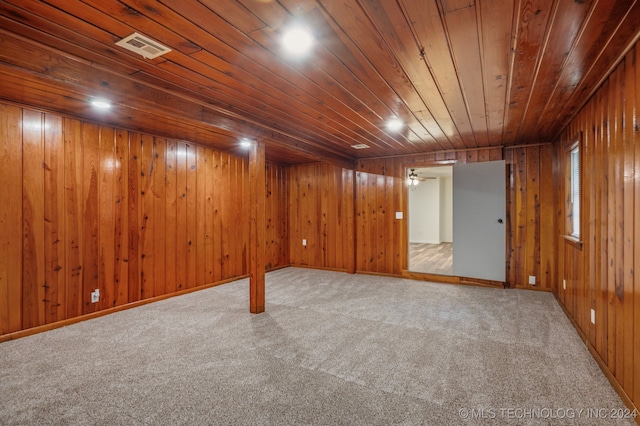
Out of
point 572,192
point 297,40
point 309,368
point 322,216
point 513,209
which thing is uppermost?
point 297,40

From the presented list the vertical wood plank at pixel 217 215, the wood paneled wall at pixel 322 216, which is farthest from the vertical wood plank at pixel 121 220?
the wood paneled wall at pixel 322 216

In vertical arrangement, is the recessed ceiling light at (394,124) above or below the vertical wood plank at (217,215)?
above

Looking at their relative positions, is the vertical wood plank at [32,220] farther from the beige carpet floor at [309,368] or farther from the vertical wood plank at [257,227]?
the vertical wood plank at [257,227]

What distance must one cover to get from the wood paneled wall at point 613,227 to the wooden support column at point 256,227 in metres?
3.09

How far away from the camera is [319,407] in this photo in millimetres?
1864

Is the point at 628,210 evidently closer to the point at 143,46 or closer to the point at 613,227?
the point at 613,227

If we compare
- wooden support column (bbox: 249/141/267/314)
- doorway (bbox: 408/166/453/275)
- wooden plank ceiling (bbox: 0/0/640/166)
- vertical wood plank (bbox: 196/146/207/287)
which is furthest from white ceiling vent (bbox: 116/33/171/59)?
doorway (bbox: 408/166/453/275)

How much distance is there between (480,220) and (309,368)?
3.77 metres

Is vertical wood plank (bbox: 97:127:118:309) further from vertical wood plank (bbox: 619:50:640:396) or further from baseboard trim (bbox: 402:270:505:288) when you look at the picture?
vertical wood plank (bbox: 619:50:640:396)

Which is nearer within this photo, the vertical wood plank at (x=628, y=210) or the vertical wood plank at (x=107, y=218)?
the vertical wood plank at (x=628, y=210)

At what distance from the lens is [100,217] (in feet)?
11.5

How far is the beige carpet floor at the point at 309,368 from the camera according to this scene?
1.82 metres

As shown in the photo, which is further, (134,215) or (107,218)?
(134,215)

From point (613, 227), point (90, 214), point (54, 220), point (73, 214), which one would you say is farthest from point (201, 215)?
point (613, 227)
